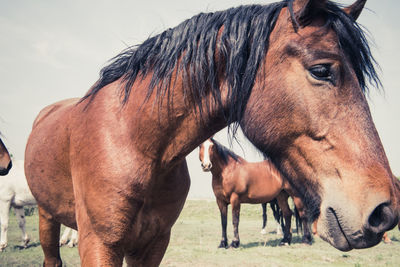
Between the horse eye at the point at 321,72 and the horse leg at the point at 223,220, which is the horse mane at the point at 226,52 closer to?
the horse eye at the point at 321,72

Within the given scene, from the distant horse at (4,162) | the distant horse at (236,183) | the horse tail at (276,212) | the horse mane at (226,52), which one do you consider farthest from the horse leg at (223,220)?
the horse mane at (226,52)

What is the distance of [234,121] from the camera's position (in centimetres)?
175

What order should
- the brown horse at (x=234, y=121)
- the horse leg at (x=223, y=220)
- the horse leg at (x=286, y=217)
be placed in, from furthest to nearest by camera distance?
1. the horse leg at (x=286, y=217)
2. the horse leg at (x=223, y=220)
3. the brown horse at (x=234, y=121)

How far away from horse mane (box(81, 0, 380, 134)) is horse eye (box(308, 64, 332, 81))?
0.18m

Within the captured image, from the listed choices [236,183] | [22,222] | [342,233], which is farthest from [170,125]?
[22,222]

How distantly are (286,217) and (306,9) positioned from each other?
1065 centimetres

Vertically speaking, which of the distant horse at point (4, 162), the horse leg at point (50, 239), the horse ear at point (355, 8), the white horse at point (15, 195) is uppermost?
the horse ear at point (355, 8)

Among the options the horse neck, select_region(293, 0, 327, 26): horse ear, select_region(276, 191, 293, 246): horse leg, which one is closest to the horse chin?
the horse neck

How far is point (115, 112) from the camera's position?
1.90 meters

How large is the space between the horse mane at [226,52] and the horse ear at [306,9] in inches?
1.3

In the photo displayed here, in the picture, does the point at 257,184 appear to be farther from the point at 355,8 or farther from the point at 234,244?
the point at 355,8

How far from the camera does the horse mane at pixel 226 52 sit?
155cm

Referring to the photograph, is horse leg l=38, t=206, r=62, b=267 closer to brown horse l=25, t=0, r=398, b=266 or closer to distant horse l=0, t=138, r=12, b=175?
brown horse l=25, t=0, r=398, b=266

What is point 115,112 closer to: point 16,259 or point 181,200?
point 181,200
